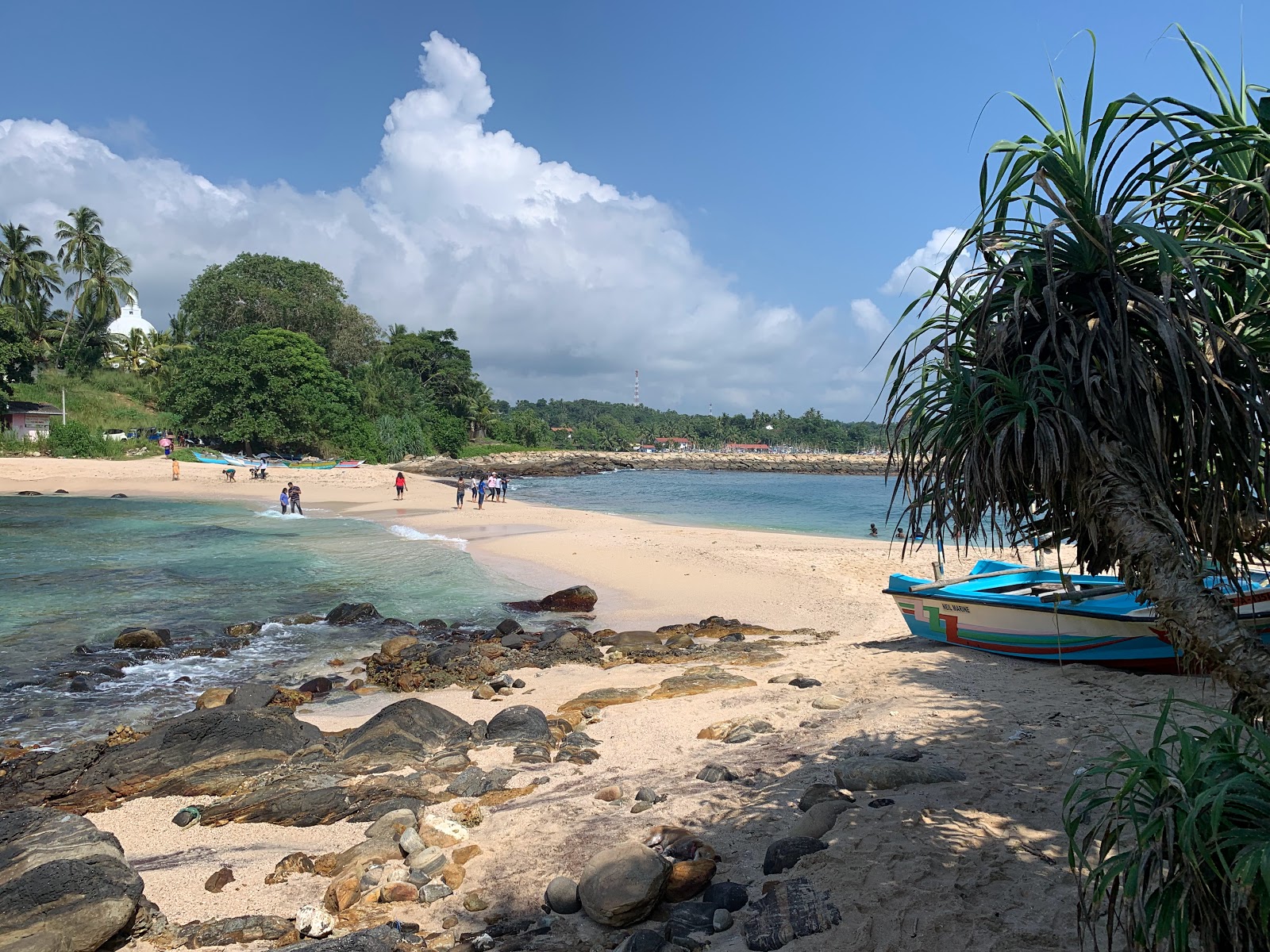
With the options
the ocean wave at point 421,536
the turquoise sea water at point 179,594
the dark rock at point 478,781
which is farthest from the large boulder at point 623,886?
the ocean wave at point 421,536

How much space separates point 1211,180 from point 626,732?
248 inches

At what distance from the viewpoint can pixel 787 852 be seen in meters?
4.37

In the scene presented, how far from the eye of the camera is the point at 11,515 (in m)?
25.8

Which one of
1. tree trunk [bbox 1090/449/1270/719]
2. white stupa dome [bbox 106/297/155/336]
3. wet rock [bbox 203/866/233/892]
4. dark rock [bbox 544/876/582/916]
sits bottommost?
wet rock [bbox 203/866/233/892]

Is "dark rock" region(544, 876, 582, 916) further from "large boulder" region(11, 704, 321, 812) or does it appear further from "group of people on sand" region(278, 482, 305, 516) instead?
"group of people on sand" region(278, 482, 305, 516)

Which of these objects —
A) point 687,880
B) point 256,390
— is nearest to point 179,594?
point 687,880

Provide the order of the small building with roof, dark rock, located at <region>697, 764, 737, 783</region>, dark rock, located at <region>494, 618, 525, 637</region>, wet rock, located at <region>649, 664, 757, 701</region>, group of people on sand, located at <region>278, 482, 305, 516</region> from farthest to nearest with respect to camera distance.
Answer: the small building with roof < group of people on sand, located at <region>278, 482, 305, 516</region> < dark rock, located at <region>494, 618, 525, 637</region> < wet rock, located at <region>649, 664, 757, 701</region> < dark rock, located at <region>697, 764, 737, 783</region>

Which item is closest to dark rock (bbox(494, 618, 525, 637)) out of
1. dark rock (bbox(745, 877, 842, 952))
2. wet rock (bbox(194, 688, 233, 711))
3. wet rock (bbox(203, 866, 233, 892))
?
wet rock (bbox(194, 688, 233, 711))

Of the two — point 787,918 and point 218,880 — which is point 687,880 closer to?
point 787,918

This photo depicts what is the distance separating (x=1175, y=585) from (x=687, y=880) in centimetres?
300

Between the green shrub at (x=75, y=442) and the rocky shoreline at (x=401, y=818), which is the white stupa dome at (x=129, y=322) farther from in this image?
the rocky shoreline at (x=401, y=818)

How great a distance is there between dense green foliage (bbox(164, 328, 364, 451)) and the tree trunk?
173 feet

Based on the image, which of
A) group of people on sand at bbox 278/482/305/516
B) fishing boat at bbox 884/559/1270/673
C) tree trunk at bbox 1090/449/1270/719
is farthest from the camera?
group of people on sand at bbox 278/482/305/516

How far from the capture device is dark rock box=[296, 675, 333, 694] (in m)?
9.35
